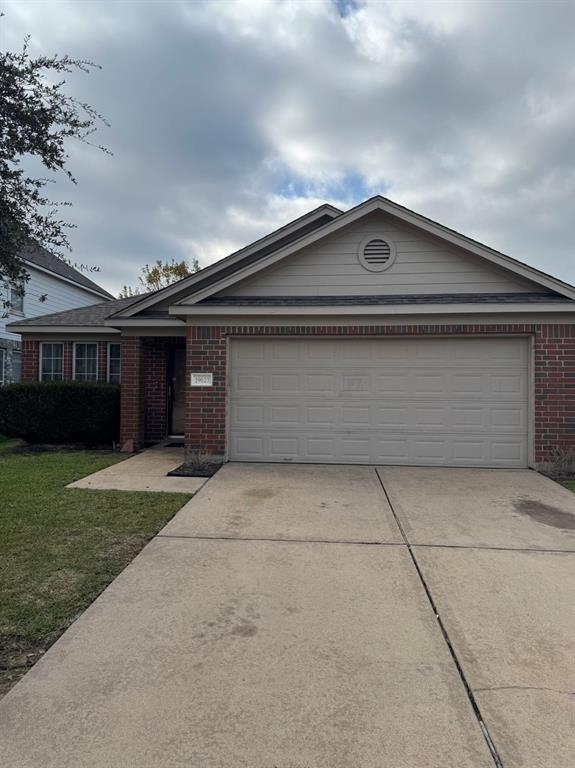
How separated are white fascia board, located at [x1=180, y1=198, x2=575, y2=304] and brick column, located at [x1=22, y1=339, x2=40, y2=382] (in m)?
6.24

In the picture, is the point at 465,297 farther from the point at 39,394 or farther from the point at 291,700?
the point at 39,394

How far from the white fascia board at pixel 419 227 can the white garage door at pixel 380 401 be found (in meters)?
1.11

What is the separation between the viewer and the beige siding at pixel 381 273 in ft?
29.5

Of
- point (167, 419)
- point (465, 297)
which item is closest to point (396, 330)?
point (465, 297)

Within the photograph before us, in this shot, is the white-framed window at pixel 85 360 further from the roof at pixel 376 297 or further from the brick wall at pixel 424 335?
the brick wall at pixel 424 335

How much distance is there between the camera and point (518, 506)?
21.0 ft

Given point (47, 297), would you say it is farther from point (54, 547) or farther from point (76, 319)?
point (54, 547)

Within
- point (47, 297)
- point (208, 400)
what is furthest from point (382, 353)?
point (47, 297)

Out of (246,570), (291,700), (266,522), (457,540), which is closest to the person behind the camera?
(291,700)

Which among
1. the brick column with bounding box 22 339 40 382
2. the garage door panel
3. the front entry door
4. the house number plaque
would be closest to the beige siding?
the house number plaque

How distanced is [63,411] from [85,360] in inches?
78.8

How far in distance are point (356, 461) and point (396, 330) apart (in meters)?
2.49

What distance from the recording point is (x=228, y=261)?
10094 millimetres

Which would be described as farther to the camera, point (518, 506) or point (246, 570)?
point (518, 506)
